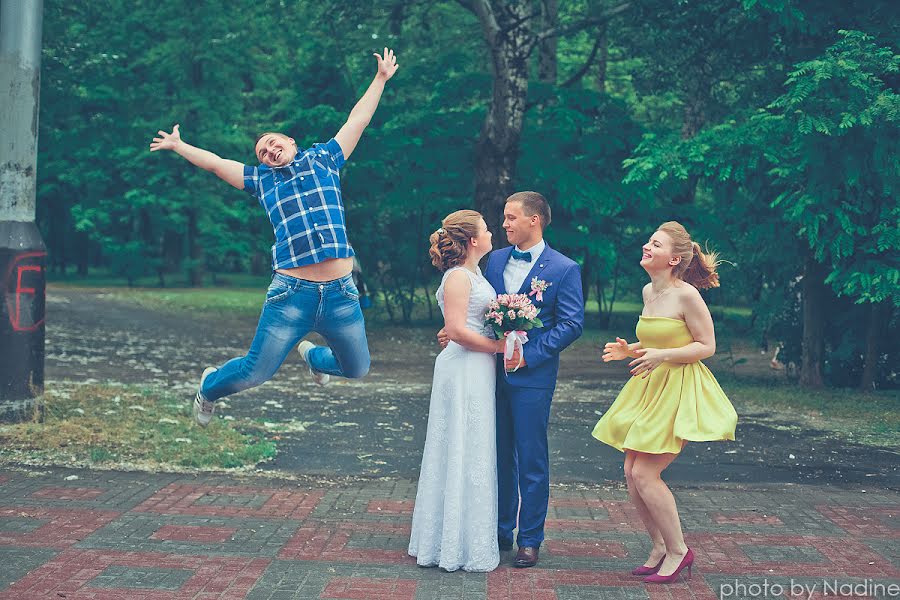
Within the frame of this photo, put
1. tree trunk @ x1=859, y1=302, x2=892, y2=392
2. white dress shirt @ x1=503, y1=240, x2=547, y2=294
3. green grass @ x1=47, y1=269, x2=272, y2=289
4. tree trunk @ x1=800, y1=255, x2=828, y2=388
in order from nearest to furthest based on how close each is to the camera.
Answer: white dress shirt @ x1=503, y1=240, x2=547, y2=294 → tree trunk @ x1=859, y1=302, x2=892, y2=392 → tree trunk @ x1=800, y1=255, x2=828, y2=388 → green grass @ x1=47, y1=269, x2=272, y2=289

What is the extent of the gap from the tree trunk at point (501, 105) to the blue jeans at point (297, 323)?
12.0m

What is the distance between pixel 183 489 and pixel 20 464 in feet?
5.35

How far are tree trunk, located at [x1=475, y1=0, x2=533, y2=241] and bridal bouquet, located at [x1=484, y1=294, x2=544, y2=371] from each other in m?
12.4

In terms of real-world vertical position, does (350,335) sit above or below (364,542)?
above

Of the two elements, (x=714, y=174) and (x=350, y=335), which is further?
(x=714, y=174)

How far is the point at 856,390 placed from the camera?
1512cm

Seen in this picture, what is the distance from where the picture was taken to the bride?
5918 millimetres

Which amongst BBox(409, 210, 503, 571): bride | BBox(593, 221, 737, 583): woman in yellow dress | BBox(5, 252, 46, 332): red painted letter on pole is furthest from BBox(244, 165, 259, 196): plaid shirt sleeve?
BBox(5, 252, 46, 332): red painted letter on pole

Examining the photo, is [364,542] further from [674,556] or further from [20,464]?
[20,464]

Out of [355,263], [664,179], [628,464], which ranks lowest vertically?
[628,464]

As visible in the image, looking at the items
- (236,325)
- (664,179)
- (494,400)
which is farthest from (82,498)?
(236,325)

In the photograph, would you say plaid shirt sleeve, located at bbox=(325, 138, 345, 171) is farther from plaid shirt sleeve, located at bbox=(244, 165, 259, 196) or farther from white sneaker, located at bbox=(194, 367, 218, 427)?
white sneaker, located at bbox=(194, 367, 218, 427)

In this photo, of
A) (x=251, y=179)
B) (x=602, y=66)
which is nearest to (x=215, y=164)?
(x=251, y=179)

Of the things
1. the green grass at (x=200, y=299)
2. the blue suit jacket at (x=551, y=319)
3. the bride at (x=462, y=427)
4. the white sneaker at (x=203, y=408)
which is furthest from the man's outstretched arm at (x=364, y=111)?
the green grass at (x=200, y=299)
